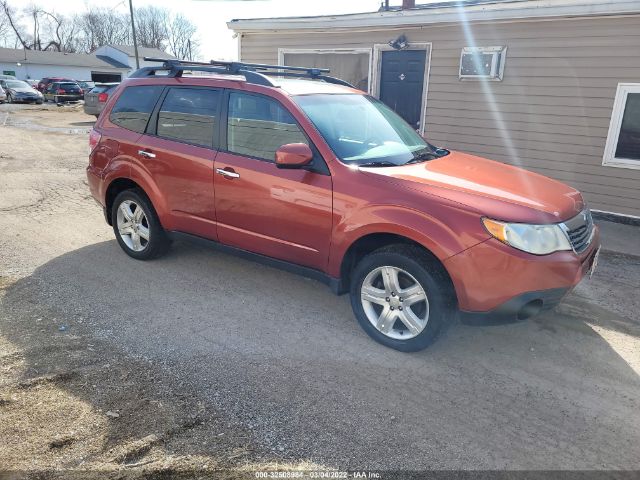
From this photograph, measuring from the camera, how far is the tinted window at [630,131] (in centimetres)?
692

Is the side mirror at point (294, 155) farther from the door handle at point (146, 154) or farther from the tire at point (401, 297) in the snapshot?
the door handle at point (146, 154)

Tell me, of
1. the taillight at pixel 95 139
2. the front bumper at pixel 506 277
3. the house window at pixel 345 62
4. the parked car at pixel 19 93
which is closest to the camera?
the front bumper at pixel 506 277

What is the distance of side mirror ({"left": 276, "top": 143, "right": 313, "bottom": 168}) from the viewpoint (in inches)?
138

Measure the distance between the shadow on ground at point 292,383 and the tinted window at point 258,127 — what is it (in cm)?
129

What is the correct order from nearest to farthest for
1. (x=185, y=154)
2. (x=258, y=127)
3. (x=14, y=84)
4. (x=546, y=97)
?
(x=258, y=127) → (x=185, y=154) → (x=546, y=97) → (x=14, y=84)

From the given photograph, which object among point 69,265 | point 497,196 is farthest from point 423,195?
point 69,265

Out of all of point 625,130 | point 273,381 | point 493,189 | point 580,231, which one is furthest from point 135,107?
point 625,130

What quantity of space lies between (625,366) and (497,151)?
5.33 meters

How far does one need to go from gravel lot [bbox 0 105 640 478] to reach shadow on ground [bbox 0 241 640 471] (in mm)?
11

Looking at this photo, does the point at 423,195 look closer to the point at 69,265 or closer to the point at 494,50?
the point at 69,265

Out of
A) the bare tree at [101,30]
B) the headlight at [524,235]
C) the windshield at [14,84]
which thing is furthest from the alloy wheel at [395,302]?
the bare tree at [101,30]

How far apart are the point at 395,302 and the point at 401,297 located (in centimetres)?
6

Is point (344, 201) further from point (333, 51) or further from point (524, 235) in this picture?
point (333, 51)

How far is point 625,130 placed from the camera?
7.03 m
